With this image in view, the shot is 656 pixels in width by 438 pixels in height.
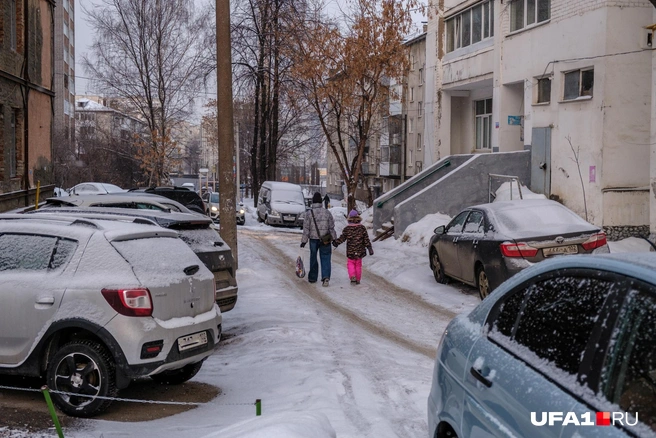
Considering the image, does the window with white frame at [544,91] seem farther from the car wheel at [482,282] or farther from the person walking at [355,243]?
the car wheel at [482,282]

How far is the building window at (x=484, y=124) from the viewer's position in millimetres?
29469

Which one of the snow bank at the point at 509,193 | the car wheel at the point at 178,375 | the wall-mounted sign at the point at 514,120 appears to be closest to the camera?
the car wheel at the point at 178,375

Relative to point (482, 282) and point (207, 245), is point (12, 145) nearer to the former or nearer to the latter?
point (207, 245)

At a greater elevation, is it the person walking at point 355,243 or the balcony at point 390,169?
the balcony at point 390,169

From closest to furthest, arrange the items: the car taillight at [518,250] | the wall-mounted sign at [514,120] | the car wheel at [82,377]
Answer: the car wheel at [82,377] → the car taillight at [518,250] → the wall-mounted sign at [514,120]

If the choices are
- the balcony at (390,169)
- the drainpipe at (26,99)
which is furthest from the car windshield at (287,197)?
the balcony at (390,169)

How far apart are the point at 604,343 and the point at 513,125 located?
23.8m

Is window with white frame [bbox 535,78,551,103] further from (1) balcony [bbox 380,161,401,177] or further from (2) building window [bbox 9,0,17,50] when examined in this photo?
(1) balcony [bbox 380,161,401,177]

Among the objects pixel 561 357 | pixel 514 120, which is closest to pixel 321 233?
pixel 561 357

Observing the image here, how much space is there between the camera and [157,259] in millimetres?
6609

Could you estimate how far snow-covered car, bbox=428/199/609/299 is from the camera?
35.2 ft

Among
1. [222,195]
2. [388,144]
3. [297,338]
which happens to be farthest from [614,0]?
[388,144]

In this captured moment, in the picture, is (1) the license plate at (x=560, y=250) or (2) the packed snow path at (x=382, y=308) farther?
(1) the license plate at (x=560, y=250)

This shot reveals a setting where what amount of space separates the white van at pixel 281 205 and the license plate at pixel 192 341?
78.9ft
